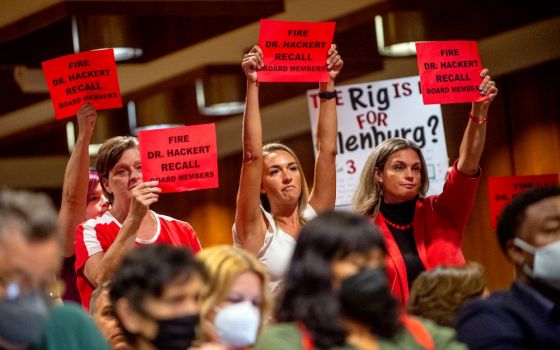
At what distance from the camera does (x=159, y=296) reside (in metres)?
2.69

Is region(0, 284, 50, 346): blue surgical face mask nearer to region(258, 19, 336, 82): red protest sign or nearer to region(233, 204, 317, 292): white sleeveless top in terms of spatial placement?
region(233, 204, 317, 292): white sleeveless top

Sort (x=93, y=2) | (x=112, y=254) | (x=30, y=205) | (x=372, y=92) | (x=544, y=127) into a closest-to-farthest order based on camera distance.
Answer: (x=30, y=205) → (x=112, y=254) → (x=372, y=92) → (x=93, y=2) → (x=544, y=127)

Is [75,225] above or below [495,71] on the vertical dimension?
below

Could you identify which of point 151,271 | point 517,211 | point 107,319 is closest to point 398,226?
point 517,211

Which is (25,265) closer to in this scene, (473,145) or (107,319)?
(107,319)

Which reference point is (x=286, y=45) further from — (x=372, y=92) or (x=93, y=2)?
(x=93, y=2)

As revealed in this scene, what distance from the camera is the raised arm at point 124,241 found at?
382cm

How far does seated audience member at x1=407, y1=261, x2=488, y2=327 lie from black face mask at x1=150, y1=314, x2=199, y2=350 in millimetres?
900

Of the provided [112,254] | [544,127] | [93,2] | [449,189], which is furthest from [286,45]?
[544,127]

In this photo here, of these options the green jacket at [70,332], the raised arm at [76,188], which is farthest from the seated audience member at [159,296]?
the raised arm at [76,188]

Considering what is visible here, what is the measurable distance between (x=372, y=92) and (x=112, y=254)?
2.30 m

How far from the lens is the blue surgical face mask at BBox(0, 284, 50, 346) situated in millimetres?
2355

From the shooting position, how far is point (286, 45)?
446 centimetres

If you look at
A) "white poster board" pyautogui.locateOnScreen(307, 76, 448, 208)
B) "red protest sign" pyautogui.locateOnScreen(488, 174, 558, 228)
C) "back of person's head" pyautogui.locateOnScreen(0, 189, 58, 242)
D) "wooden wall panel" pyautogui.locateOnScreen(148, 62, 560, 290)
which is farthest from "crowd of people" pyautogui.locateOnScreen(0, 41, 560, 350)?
"wooden wall panel" pyautogui.locateOnScreen(148, 62, 560, 290)
